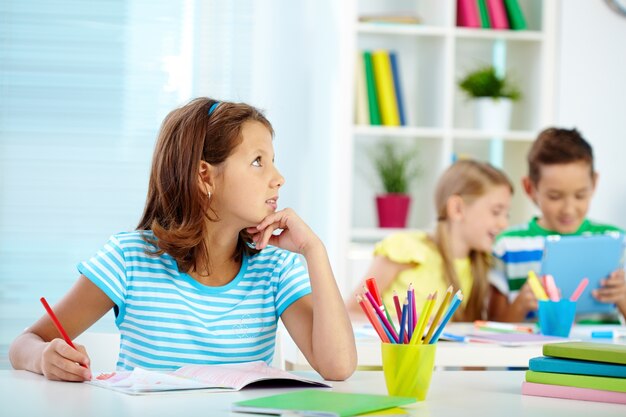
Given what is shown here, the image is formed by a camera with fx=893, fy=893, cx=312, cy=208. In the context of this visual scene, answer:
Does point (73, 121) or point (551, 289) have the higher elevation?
point (73, 121)

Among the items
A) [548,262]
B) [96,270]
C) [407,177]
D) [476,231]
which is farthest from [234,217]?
[407,177]

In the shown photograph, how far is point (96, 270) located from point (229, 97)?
188cm

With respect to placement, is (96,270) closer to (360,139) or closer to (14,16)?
(14,16)

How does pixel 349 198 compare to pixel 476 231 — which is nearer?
pixel 476 231

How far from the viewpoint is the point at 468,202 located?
2727mm

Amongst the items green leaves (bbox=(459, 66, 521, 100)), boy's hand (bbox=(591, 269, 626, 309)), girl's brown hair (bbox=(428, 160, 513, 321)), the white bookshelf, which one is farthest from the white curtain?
boy's hand (bbox=(591, 269, 626, 309))

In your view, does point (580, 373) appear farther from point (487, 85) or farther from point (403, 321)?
point (487, 85)

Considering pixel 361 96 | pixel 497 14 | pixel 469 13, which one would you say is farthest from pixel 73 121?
pixel 497 14

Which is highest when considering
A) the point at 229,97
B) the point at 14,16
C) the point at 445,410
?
the point at 14,16

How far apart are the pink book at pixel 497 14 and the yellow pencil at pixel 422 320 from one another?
101 inches

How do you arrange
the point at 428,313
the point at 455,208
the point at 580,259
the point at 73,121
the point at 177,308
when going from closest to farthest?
the point at 428,313
the point at 177,308
the point at 580,259
the point at 455,208
the point at 73,121

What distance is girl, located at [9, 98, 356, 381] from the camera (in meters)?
1.49

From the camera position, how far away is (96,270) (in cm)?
148

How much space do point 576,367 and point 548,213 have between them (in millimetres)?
1522
